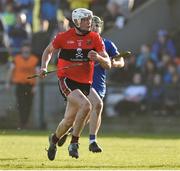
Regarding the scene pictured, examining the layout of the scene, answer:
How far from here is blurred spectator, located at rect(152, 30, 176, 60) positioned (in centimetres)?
2548

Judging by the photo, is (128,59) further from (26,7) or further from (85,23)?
(85,23)

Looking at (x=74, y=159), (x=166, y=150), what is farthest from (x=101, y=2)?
(x=74, y=159)

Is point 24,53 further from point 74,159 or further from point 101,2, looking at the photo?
point 74,159

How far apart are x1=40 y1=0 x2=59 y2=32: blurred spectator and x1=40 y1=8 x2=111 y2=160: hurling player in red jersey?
12.4 m

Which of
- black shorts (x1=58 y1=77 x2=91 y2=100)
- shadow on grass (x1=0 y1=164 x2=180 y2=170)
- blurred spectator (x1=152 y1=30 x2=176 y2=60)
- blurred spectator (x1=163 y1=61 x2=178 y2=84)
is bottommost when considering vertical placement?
blurred spectator (x1=163 y1=61 x2=178 y2=84)

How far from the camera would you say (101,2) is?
27.1m

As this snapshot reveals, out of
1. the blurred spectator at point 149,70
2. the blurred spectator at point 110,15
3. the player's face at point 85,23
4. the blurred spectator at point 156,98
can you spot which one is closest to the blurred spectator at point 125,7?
the blurred spectator at point 110,15

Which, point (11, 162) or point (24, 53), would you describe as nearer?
point (11, 162)

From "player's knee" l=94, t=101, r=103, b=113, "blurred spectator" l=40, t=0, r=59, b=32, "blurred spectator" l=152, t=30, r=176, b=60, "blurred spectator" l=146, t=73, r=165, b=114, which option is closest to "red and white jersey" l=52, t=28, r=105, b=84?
"player's knee" l=94, t=101, r=103, b=113

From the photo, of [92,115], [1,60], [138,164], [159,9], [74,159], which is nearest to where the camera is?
[138,164]

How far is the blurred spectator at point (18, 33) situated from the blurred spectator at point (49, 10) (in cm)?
65

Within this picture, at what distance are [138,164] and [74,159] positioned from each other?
1.27 m

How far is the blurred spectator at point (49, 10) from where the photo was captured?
1033 inches

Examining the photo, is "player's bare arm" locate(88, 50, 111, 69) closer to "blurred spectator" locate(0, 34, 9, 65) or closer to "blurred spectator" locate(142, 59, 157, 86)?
"blurred spectator" locate(142, 59, 157, 86)
